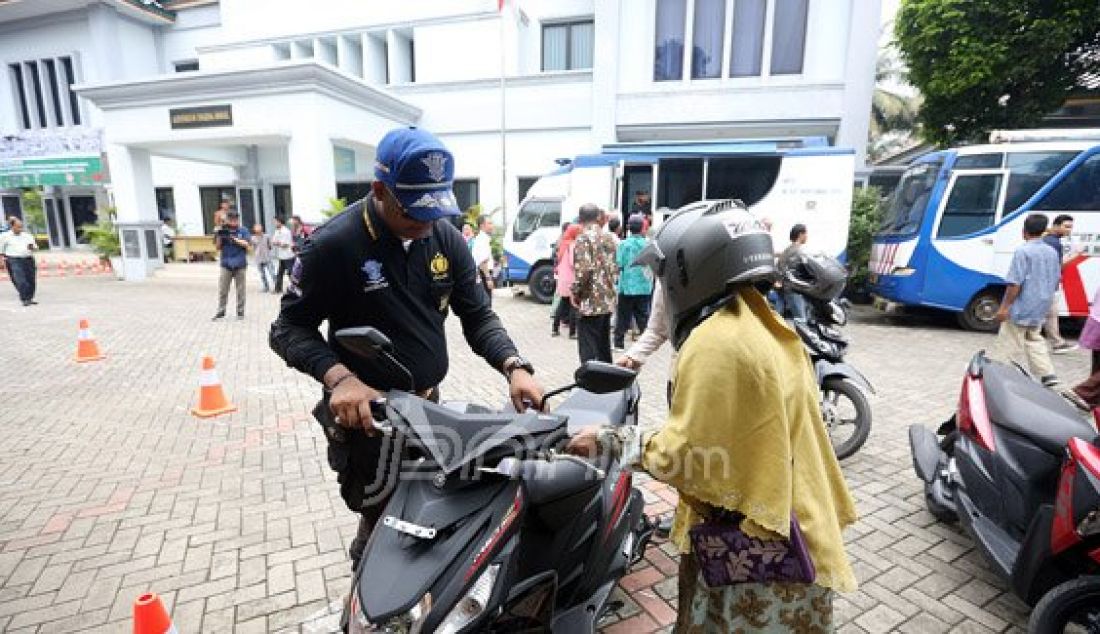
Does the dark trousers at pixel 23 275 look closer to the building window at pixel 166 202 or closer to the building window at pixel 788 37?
the building window at pixel 166 202

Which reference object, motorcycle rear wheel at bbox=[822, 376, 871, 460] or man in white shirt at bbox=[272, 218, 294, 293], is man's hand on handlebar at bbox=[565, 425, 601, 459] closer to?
motorcycle rear wheel at bbox=[822, 376, 871, 460]

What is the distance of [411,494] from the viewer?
1.53 metres

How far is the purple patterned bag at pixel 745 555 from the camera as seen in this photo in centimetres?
143

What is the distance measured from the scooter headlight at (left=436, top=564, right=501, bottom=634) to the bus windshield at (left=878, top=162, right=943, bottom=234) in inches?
394

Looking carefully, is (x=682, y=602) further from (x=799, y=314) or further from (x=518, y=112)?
(x=518, y=112)

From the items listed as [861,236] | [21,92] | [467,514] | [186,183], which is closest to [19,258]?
[186,183]

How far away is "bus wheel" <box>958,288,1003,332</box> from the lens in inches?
346

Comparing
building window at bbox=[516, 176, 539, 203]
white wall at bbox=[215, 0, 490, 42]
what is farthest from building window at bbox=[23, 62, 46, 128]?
building window at bbox=[516, 176, 539, 203]

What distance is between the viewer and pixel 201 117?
44.1 ft

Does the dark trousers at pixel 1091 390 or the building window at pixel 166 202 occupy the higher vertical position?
the building window at pixel 166 202

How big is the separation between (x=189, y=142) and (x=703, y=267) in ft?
53.1

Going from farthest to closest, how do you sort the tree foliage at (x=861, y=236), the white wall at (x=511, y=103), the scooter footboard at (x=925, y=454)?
1. the white wall at (x=511, y=103)
2. the tree foliage at (x=861, y=236)
3. the scooter footboard at (x=925, y=454)

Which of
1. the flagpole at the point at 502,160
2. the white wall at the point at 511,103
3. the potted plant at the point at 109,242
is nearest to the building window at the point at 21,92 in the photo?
the potted plant at the point at 109,242

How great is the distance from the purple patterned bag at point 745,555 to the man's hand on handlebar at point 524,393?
2.39ft
